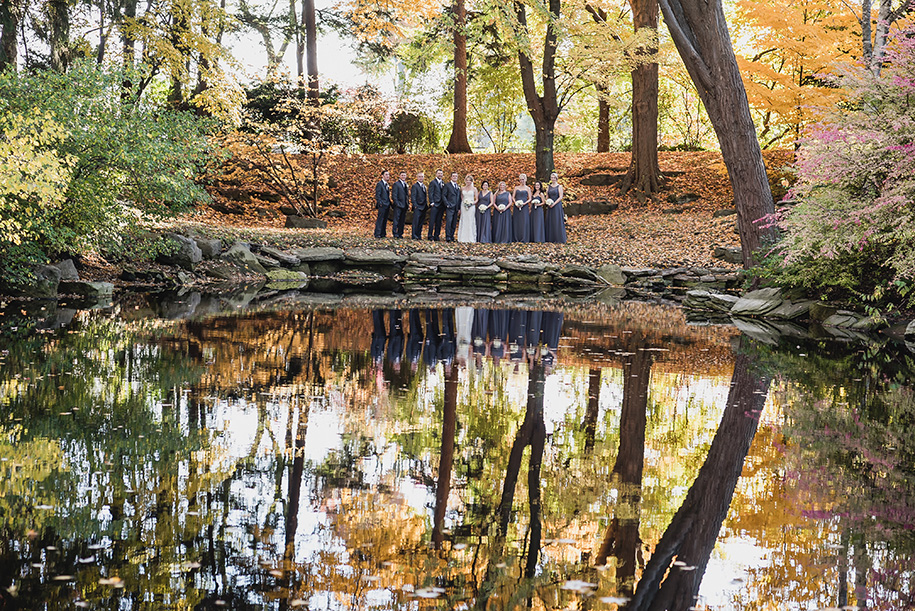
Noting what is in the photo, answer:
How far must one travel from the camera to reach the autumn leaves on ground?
19.8 meters

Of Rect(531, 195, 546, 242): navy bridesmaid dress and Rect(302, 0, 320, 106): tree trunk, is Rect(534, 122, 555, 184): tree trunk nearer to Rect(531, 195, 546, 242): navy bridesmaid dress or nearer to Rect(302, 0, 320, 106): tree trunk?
Rect(531, 195, 546, 242): navy bridesmaid dress

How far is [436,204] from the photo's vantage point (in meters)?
21.7

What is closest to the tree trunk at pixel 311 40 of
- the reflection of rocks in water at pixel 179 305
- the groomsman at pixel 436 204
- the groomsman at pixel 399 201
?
the groomsman at pixel 399 201

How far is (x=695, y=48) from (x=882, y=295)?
188 inches

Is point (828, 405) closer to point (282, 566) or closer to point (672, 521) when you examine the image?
point (672, 521)

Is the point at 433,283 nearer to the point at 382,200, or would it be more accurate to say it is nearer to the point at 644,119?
the point at 382,200

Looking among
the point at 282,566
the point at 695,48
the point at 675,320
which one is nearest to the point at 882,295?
the point at 675,320

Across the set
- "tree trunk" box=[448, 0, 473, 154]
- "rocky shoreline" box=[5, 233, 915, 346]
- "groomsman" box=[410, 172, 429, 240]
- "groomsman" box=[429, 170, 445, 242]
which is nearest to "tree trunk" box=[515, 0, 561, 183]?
"groomsman" box=[429, 170, 445, 242]

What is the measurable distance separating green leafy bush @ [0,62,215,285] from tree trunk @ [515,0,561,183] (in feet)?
32.3

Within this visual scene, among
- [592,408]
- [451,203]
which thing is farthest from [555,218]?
[592,408]

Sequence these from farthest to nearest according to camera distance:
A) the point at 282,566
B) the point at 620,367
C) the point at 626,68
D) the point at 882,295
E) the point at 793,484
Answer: the point at 626,68 < the point at 882,295 < the point at 620,367 < the point at 793,484 < the point at 282,566

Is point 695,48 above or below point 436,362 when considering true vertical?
above

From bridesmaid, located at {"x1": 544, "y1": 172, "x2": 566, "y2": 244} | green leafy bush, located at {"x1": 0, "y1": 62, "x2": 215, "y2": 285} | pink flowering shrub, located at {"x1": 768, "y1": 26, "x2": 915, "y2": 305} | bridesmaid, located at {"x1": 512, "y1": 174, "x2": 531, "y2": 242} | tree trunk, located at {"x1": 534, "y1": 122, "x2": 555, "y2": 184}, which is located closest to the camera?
pink flowering shrub, located at {"x1": 768, "y1": 26, "x2": 915, "y2": 305}

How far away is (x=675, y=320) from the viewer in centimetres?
1251
